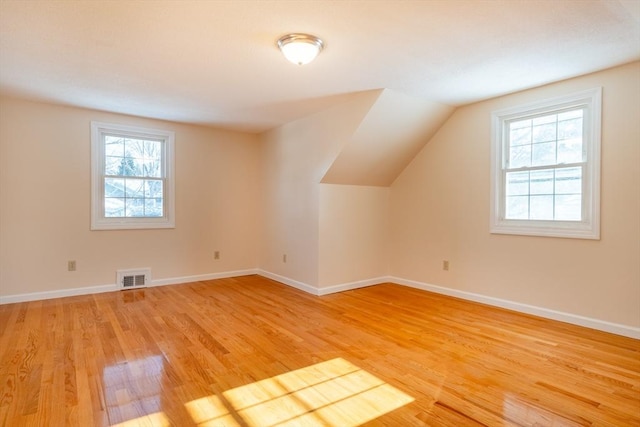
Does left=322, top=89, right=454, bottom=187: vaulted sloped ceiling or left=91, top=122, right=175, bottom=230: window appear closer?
left=322, top=89, right=454, bottom=187: vaulted sloped ceiling

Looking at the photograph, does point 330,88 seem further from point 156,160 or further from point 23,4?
point 156,160

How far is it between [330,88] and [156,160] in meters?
2.76

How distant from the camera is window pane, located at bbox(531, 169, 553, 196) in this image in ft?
11.4

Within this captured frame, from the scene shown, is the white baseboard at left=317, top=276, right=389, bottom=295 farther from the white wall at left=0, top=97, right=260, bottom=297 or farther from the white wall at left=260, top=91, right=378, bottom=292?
the white wall at left=0, top=97, right=260, bottom=297

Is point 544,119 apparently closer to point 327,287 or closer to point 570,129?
point 570,129

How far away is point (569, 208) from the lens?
3.32 m

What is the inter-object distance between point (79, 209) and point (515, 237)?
503 centimetres

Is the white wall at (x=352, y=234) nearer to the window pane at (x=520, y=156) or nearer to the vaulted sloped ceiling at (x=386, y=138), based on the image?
the vaulted sloped ceiling at (x=386, y=138)

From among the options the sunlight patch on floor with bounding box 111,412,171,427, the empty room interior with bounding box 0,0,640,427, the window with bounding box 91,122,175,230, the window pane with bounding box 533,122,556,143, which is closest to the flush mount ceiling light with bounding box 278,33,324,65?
the empty room interior with bounding box 0,0,640,427

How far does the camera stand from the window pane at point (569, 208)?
3252 millimetres

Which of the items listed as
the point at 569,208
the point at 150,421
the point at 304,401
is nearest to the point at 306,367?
the point at 304,401

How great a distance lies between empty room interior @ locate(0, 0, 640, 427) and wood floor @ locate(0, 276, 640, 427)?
21 millimetres

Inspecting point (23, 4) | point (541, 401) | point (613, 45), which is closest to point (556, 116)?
point (613, 45)

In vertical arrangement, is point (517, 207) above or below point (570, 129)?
below
